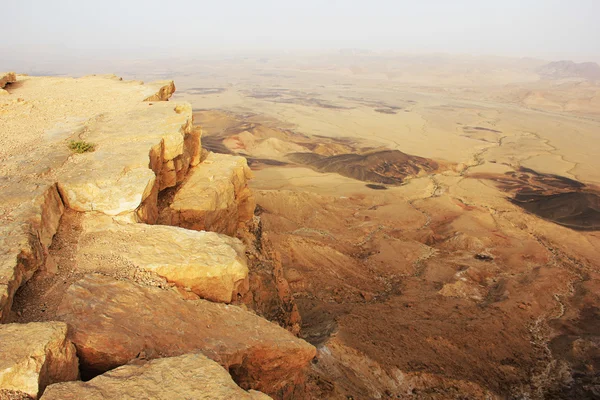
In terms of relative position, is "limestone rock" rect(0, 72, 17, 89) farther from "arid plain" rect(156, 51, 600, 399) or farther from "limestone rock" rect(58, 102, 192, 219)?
"arid plain" rect(156, 51, 600, 399)

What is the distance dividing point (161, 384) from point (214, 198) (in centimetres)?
457

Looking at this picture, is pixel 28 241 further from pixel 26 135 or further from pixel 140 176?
pixel 26 135

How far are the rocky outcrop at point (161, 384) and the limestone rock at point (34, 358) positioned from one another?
155 mm

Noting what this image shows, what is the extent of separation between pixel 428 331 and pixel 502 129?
35.3 metres

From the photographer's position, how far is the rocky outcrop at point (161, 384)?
1991mm

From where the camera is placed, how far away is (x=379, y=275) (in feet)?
36.2

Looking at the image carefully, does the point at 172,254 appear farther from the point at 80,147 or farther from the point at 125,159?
the point at 80,147

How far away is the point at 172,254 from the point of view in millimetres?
3703

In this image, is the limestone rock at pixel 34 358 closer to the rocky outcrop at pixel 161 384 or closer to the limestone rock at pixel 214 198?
the rocky outcrop at pixel 161 384

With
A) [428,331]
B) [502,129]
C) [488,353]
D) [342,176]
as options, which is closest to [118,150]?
[428,331]

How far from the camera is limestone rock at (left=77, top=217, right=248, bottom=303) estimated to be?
3537mm

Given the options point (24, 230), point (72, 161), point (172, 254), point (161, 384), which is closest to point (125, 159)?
point (72, 161)

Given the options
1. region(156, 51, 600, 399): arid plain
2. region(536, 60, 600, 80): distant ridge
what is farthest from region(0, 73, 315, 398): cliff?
region(536, 60, 600, 80): distant ridge

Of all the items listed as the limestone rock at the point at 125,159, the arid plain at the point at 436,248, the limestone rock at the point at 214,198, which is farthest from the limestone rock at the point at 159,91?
the arid plain at the point at 436,248
